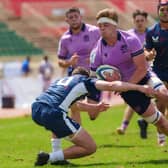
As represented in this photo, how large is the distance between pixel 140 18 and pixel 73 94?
4.52 m

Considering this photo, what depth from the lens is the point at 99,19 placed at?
9500mm

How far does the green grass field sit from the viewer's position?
29.8 feet


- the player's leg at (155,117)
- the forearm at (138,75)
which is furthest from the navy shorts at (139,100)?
the forearm at (138,75)

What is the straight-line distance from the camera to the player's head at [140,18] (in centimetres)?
1285

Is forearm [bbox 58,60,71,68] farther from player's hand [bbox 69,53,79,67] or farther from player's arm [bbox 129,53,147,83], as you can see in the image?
player's arm [bbox 129,53,147,83]

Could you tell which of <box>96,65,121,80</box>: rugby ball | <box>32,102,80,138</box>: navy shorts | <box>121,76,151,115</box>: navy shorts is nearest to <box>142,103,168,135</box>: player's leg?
<box>121,76,151,115</box>: navy shorts

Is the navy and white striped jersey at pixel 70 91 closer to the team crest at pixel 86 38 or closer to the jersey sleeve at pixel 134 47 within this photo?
the jersey sleeve at pixel 134 47

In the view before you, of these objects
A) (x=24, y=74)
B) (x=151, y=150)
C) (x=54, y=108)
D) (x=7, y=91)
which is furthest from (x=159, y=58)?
(x=24, y=74)

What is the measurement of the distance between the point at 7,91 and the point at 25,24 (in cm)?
1854

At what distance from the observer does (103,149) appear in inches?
436

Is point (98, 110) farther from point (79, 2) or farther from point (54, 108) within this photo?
point (79, 2)

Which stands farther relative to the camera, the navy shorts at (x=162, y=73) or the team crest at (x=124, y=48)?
the navy shorts at (x=162, y=73)

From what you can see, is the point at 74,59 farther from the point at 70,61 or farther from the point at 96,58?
the point at 96,58

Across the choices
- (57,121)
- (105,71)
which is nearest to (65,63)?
(105,71)
